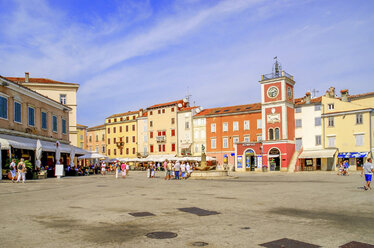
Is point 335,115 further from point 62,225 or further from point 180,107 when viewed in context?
point 62,225

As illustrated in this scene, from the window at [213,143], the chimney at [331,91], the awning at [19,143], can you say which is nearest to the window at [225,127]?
the window at [213,143]

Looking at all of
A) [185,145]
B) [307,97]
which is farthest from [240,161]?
[185,145]

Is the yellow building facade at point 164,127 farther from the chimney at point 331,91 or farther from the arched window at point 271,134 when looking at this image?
the chimney at point 331,91

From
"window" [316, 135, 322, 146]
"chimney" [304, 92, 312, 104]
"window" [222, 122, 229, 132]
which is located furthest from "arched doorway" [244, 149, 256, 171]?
"chimney" [304, 92, 312, 104]

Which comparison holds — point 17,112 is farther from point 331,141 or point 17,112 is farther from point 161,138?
point 161,138

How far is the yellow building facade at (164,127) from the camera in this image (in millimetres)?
70625

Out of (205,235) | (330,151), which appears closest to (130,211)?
(205,235)

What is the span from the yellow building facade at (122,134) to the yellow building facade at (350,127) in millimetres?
39764

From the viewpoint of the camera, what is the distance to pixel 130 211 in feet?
35.8

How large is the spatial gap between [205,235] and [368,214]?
5456 mm

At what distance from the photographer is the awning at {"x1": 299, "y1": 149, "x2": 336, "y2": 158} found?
4978 cm

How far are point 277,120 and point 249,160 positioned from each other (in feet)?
25.4

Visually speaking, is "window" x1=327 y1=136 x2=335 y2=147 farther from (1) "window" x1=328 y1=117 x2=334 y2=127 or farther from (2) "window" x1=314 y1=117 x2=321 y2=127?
(2) "window" x1=314 y1=117 x2=321 y2=127

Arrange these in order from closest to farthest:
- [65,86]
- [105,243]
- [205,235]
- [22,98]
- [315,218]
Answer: [105,243] → [205,235] → [315,218] → [22,98] → [65,86]
